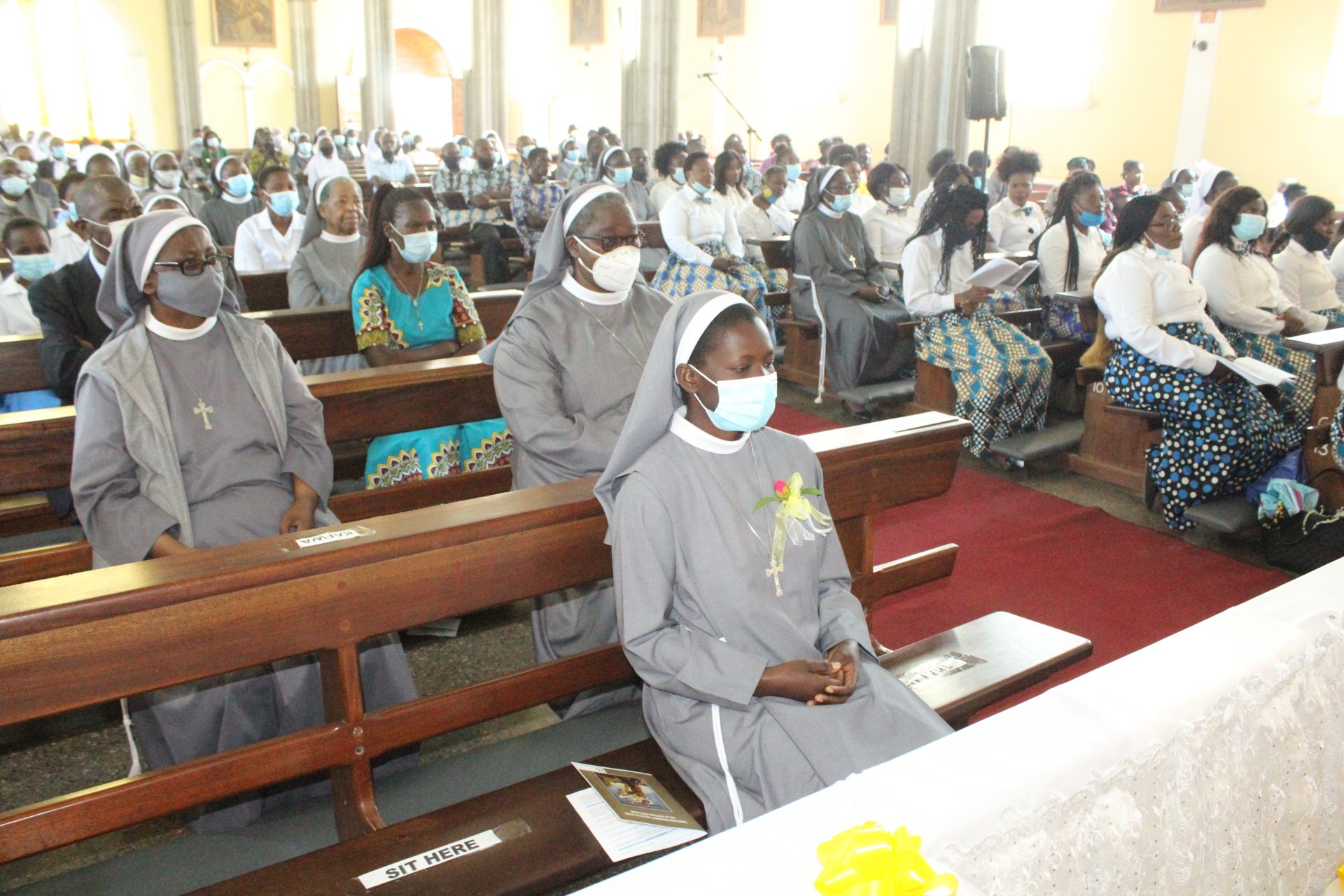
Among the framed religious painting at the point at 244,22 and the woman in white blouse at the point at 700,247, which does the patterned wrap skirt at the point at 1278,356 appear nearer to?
the woman in white blouse at the point at 700,247

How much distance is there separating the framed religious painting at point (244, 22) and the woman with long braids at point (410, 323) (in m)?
23.4

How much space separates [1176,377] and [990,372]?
101 centimetres

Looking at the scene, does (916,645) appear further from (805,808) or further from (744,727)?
(805,808)

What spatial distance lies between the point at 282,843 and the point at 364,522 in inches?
26.0

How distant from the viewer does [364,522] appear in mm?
1957

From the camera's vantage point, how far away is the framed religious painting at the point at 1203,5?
40.9ft

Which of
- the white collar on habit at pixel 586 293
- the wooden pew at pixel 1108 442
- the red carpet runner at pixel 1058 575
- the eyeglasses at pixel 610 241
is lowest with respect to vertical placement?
the red carpet runner at pixel 1058 575

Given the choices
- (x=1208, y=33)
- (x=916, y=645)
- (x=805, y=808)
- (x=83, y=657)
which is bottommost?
(x=916, y=645)

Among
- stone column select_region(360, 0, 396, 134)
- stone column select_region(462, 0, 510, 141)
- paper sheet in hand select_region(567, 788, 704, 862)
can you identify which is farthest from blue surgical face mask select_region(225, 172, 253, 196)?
stone column select_region(360, 0, 396, 134)

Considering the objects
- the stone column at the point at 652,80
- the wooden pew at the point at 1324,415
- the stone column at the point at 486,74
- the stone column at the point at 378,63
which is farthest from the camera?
the stone column at the point at 378,63

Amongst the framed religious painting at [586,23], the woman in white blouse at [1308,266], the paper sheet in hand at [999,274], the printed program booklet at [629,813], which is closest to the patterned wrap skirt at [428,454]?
the printed program booklet at [629,813]

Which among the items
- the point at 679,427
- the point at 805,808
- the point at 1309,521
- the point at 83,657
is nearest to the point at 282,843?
the point at 83,657

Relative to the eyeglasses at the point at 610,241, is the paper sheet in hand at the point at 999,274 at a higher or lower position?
lower

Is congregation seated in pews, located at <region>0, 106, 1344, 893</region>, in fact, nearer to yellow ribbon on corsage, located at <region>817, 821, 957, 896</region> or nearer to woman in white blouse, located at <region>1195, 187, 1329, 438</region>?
woman in white blouse, located at <region>1195, 187, 1329, 438</region>
